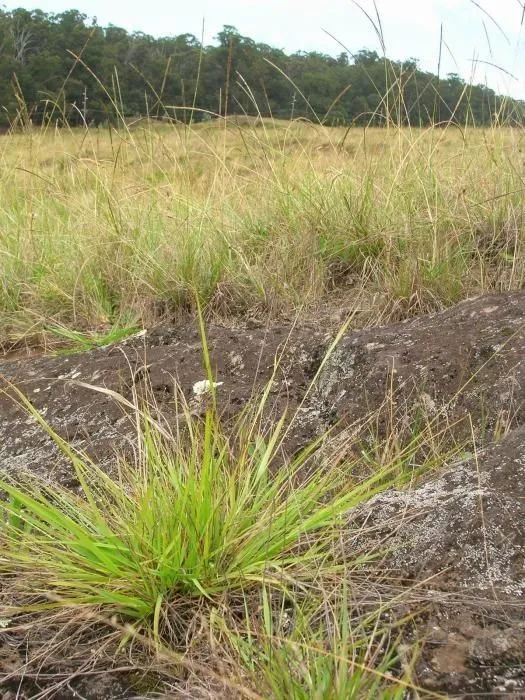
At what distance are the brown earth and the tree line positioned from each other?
116cm

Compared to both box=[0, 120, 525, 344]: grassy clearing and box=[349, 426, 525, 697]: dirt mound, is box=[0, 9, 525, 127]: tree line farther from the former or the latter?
box=[349, 426, 525, 697]: dirt mound

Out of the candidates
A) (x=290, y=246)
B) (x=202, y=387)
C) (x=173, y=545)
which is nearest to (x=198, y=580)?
(x=173, y=545)

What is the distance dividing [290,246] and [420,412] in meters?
1.25

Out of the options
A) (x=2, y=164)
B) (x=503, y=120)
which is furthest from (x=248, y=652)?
(x=2, y=164)

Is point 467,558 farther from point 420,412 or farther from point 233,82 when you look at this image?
point 233,82

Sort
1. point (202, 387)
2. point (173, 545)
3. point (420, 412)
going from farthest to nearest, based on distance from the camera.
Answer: point (202, 387) → point (420, 412) → point (173, 545)

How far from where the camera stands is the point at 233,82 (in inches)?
157

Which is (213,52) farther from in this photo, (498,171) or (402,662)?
(402,662)

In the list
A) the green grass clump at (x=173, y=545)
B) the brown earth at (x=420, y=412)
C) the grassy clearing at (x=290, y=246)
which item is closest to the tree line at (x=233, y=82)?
the grassy clearing at (x=290, y=246)

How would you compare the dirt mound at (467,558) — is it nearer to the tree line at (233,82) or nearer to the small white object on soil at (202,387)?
the small white object on soil at (202,387)

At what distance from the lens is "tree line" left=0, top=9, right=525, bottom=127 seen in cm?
325

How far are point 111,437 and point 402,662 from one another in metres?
1.01

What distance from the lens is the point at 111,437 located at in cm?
178

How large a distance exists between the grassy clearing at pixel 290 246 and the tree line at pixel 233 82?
181mm
